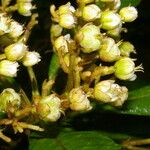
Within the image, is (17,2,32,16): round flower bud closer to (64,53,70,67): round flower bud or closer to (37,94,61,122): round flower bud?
(64,53,70,67): round flower bud

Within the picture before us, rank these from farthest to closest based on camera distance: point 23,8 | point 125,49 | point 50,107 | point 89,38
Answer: point 23,8 < point 125,49 < point 89,38 < point 50,107

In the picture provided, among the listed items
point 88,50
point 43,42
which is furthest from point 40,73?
point 88,50

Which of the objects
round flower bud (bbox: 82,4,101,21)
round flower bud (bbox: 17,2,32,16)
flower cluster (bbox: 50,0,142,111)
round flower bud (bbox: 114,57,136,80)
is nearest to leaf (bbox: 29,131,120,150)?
flower cluster (bbox: 50,0,142,111)

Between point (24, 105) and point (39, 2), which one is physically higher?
point (39, 2)

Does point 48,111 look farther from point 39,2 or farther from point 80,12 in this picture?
point 39,2

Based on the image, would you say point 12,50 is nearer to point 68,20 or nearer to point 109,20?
point 68,20

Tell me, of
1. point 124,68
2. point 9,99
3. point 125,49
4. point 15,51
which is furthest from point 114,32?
point 9,99

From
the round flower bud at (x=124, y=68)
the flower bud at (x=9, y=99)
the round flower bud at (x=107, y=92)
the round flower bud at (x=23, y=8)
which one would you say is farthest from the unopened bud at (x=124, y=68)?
the round flower bud at (x=23, y=8)
